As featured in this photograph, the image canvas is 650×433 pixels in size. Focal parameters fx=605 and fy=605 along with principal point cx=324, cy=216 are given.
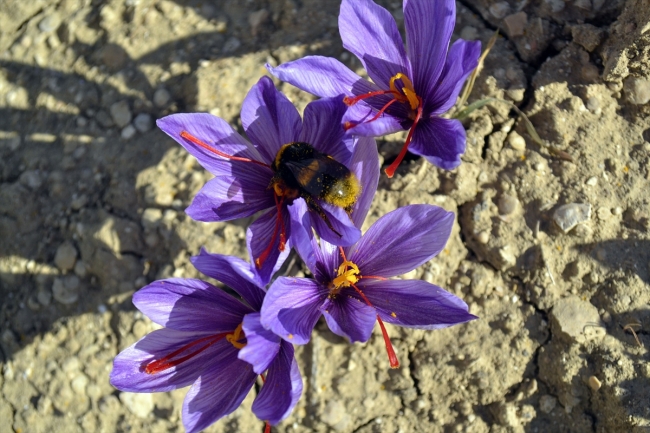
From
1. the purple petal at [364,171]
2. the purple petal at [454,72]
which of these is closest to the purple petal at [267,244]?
the purple petal at [364,171]

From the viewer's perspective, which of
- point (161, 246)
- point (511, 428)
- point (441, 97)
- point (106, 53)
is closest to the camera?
point (441, 97)

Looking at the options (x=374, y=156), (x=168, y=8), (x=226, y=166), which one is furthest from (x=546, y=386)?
(x=168, y=8)

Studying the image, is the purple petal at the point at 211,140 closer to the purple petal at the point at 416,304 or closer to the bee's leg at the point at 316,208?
the bee's leg at the point at 316,208

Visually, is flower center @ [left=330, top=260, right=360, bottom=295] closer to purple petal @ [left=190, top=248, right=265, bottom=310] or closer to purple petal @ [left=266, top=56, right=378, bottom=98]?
purple petal @ [left=190, top=248, right=265, bottom=310]

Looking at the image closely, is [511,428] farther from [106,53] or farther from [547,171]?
[106,53]

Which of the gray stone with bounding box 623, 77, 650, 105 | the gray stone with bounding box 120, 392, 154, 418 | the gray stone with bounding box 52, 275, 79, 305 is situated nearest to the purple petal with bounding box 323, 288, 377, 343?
the gray stone with bounding box 120, 392, 154, 418
